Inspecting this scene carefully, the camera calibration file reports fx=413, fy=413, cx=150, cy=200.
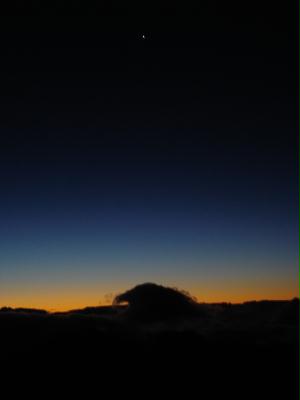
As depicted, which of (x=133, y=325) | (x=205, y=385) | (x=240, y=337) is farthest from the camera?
(x=133, y=325)

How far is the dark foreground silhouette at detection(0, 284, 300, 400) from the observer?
14.5 metres

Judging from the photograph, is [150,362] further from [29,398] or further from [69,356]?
[29,398]

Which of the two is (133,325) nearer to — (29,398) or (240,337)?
(240,337)

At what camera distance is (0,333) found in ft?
67.7

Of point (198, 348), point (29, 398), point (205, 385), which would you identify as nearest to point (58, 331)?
point (29, 398)

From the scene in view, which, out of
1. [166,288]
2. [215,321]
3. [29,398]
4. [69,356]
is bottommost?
[29,398]

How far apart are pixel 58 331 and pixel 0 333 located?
9.67 ft

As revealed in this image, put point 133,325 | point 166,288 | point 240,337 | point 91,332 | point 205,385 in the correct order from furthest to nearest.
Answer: point 166,288, point 133,325, point 91,332, point 240,337, point 205,385

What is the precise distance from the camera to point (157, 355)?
1708 centimetres

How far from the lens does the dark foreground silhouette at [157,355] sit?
14.5m

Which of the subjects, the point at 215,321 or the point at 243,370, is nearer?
the point at 243,370

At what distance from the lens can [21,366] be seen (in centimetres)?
1700

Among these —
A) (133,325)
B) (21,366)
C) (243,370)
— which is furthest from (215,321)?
(21,366)

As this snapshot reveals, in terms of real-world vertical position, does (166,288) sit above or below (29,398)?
above
